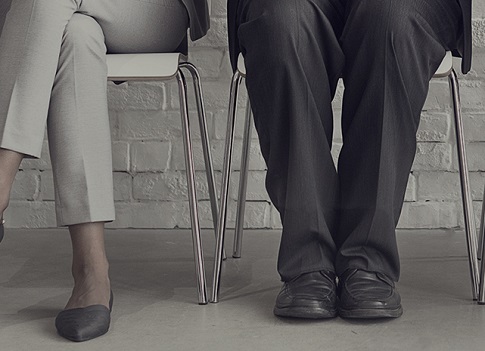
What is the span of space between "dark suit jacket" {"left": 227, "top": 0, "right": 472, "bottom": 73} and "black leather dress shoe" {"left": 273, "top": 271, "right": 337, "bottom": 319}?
0.42 metres

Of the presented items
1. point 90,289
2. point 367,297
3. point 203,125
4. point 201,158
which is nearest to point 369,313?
point 367,297

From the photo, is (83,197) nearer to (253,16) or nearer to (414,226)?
(253,16)

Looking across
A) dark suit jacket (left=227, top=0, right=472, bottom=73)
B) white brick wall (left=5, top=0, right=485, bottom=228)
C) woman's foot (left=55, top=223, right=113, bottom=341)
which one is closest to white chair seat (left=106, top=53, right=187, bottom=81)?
dark suit jacket (left=227, top=0, right=472, bottom=73)

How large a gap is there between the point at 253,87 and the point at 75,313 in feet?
1.58

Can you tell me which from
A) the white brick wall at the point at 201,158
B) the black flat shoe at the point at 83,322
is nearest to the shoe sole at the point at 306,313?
the black flat shoe at the point at 83,322

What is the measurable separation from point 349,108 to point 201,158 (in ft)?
2.66

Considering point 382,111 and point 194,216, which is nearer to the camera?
point 382,111

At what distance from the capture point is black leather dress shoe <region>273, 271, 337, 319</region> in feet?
4.96

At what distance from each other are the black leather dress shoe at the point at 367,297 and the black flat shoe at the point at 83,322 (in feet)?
1.29

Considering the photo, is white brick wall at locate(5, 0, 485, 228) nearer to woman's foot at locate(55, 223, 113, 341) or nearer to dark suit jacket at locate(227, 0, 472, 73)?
dark suit jacket at locate(227, 0, 472, 73)

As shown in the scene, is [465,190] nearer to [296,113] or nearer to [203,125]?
[296,113]

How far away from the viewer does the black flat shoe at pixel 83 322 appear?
1.44 m

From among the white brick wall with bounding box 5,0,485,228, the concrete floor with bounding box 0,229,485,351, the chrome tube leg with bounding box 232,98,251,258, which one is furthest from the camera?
the white brick wall with bounding box 5,0,485,228

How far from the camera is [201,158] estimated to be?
2.35m
